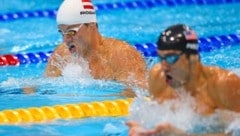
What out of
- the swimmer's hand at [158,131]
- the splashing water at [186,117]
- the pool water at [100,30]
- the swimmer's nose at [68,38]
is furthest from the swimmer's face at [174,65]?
the swimmer's nose at [68,38]

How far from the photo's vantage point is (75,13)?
16.6 feet

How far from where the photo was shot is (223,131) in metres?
3.62

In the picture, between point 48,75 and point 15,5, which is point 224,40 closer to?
point 48,75

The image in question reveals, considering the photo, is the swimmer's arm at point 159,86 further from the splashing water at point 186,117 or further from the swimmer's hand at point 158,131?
the swimmer's hand at point 158,131

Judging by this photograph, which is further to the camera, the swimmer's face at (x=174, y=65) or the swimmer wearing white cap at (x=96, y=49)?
the swimmer wearing white cap at (x=96, y=49)

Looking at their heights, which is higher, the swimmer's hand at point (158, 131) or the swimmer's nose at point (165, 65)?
the swimmer's nose at point (165, 65)

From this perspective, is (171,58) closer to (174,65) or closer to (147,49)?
(174,65)

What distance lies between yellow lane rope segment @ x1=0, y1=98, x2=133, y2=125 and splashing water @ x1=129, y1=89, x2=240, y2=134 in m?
0.73

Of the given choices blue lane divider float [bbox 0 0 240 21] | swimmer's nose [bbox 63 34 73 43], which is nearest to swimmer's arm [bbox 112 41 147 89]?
swimmer's nose [bbox 63 34 73 43]

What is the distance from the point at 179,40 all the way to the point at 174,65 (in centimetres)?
13

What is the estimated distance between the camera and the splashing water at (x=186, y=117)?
11.8 ft

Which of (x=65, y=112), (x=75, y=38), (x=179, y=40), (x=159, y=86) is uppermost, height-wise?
(x=179, y=40)

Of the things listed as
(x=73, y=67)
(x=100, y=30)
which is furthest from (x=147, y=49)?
(x=73, y=67)

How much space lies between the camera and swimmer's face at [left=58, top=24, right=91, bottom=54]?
16.1 ft
